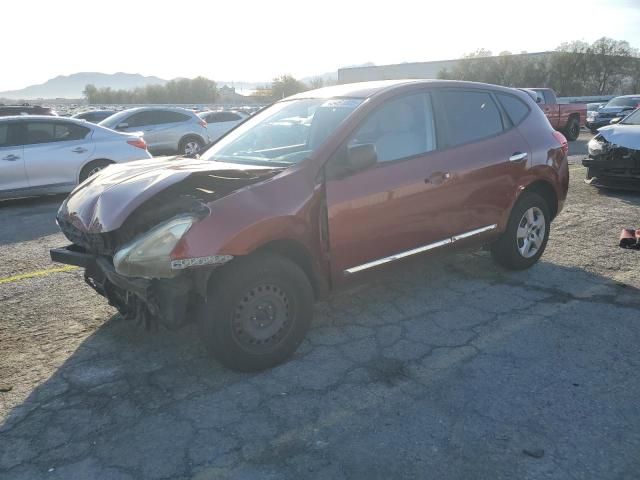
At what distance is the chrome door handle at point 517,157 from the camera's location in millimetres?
4770

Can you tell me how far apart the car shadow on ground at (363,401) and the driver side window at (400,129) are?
926mm

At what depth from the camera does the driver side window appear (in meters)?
3.97

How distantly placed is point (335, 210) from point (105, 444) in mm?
1936

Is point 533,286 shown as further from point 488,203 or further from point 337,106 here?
point 337,106

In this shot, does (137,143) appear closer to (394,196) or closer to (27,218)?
(27,218)

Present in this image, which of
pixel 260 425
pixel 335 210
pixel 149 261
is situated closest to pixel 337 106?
pixel 335 210

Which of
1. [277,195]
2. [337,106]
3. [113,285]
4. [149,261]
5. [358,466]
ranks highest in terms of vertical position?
[337,106]

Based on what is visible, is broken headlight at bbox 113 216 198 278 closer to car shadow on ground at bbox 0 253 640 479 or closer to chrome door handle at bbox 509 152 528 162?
car shadow on ground at bbox 0 253 640 479

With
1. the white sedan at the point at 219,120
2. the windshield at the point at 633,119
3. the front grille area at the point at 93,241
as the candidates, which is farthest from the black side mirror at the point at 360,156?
the white sedan at the point at 219,120

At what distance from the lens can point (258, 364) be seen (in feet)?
11.1

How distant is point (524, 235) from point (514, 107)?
122cm

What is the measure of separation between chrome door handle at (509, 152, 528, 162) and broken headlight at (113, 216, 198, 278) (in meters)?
3.01

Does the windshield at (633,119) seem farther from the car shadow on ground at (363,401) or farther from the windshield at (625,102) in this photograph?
the windshield at (625,102)

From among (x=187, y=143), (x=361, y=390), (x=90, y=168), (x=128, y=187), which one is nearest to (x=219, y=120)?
(x=187, y=143)
